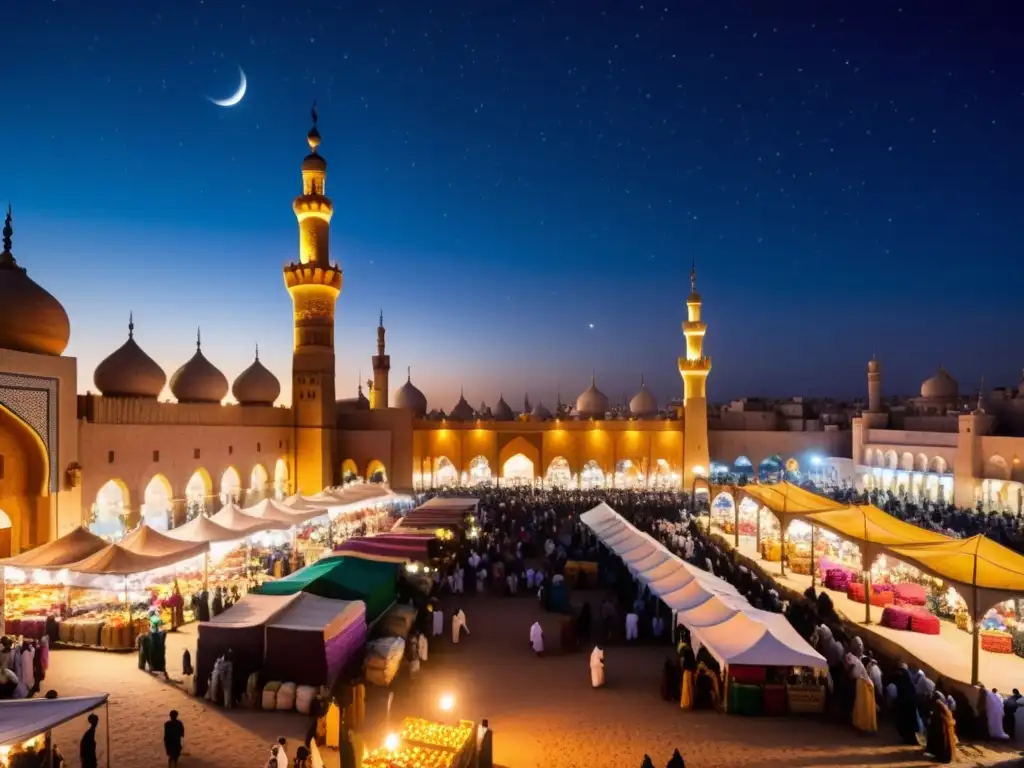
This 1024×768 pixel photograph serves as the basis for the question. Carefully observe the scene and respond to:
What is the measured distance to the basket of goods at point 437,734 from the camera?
6.31 m

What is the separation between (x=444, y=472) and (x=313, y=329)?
10.3 meters

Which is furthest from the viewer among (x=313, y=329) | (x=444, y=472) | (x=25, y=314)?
(x=444, y=472)

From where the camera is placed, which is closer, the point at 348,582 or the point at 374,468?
the point at 348,582

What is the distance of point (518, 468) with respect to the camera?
123ft

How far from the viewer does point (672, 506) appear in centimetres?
2475

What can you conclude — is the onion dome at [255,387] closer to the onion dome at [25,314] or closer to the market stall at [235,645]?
the onion dome at [25,314]

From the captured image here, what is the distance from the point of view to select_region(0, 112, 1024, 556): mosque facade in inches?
578

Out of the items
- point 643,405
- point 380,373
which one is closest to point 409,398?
point 380,373

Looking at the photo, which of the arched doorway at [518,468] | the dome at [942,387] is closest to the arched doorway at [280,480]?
the arched doorway at [518,468]

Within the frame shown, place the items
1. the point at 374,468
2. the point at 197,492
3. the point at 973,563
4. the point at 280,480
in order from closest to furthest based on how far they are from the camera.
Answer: the point at 973,563
the point at 197,492
the point at 280,480
the point at 374,468

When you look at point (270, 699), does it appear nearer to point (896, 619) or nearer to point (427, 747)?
point (427, 747)

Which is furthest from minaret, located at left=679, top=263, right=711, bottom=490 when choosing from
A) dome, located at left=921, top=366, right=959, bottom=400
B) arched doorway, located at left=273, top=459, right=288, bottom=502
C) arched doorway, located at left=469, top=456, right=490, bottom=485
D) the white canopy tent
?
the white canopy tent

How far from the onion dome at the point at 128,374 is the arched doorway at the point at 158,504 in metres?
2.45

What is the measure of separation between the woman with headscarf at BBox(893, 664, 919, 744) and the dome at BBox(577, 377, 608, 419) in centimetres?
2981
